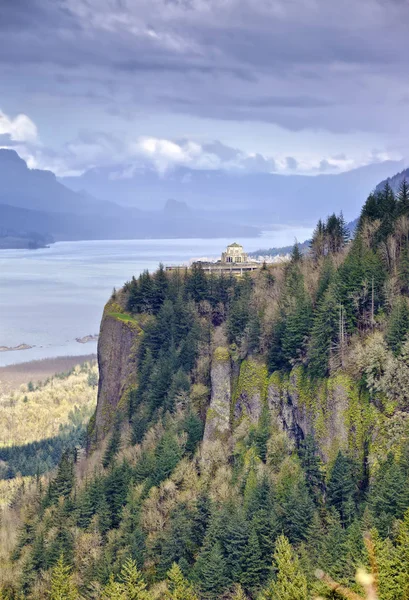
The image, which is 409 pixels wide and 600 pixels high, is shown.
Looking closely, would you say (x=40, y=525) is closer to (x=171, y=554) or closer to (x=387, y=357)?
Result: (x=171, y=554)

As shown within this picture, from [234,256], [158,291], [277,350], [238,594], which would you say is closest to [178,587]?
[238,594]

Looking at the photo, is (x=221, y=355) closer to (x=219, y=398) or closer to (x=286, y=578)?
(x=219, y=398)

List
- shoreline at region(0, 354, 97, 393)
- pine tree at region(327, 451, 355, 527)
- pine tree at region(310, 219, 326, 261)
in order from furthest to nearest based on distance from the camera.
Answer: shoreline at region(0, 354, 97, 393) < pine tree at region(310, 219, 326, 261) < pine tree at region(327, 451, 355, 527)

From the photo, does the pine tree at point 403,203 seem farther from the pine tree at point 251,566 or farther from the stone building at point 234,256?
the stone building at point 234,256

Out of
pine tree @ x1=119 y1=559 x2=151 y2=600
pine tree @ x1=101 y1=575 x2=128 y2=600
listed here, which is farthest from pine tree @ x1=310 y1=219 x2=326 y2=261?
pine tree @ x1=101 y1=575 x2=128 y2=600

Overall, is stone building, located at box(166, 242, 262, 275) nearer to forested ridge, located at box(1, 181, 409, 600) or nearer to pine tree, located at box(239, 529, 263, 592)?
forested ridge, located at box(1, 181, 409, 600)

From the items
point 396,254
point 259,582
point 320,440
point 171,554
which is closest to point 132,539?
point 171,554

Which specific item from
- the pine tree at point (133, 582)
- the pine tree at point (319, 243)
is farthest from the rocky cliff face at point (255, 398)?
the pine tree at point (133, 582)
